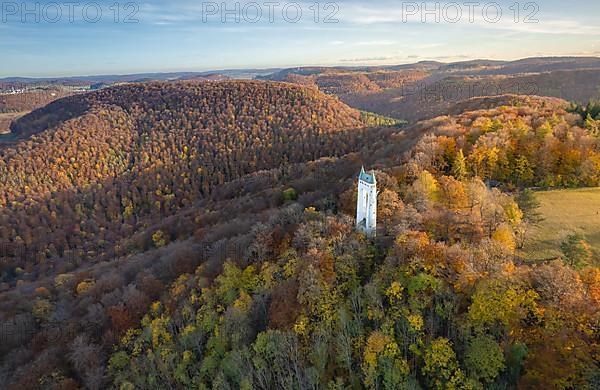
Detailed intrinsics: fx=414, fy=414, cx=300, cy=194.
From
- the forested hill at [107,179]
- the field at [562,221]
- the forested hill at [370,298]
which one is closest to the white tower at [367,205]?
the forested hill at [370,298]

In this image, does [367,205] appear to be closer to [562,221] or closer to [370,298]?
[370,298]

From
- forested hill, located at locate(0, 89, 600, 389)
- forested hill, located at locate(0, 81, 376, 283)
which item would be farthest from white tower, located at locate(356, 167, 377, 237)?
forested hill, located at locate(0, 81, 376, 283)

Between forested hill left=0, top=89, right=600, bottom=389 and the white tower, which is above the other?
the white tower

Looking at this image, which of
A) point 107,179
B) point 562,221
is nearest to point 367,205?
point 562,221

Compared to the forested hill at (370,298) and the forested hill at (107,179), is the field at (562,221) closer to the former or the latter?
the forested hill at (370,298)

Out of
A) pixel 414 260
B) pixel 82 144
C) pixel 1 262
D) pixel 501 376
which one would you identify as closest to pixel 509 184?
pixel 414 260

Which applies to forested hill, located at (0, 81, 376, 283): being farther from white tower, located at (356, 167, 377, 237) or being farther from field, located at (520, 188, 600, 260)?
field, located at (520, 188, 600, 260)
